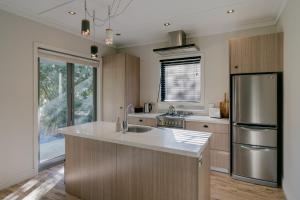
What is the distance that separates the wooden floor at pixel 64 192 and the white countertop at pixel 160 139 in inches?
37.9

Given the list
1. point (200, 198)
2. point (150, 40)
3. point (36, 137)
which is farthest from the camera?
point (150, 40)

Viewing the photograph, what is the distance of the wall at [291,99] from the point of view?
2.03m

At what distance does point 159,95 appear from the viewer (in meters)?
4.48

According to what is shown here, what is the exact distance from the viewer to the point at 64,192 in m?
2.59

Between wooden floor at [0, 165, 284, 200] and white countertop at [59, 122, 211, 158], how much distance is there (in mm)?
962

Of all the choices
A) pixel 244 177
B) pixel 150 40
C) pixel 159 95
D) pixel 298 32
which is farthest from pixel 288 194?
pixel 150 40

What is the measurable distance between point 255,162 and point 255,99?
38.1 inches

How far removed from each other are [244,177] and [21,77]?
386cm

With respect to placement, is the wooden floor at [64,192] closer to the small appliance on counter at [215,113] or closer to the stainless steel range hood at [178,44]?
the small appliance on counter at [215,113]

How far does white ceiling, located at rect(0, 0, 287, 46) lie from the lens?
2621mm

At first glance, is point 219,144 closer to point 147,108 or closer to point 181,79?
point 181,79

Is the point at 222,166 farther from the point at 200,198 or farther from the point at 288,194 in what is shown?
the point at 200,198

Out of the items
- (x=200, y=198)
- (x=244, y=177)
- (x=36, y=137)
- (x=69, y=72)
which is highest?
(x=69, y=72)

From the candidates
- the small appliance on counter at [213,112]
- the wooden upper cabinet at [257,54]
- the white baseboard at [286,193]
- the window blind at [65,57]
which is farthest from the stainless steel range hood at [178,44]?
the white baseboard at [286,193]
